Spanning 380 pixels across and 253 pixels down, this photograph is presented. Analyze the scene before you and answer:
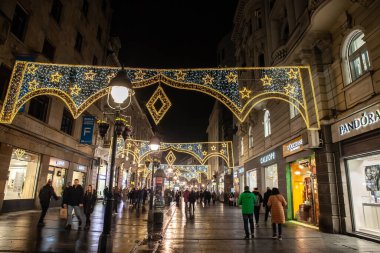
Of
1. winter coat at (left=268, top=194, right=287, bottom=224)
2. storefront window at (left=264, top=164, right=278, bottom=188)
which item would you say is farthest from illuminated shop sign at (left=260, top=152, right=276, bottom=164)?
winter coat at (left=268, top=194, right=287, bottom=224)

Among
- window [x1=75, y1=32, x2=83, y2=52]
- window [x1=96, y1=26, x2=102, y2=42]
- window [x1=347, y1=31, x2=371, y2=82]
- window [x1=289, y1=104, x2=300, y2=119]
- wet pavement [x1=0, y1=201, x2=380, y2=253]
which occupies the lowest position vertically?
wet pavement [x1=0, y1=201, x2=380, y2=253]

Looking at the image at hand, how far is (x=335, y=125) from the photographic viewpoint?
11.0 m

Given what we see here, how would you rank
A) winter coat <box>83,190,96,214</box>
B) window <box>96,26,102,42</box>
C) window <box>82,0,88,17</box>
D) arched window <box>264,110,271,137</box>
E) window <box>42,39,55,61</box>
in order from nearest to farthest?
winter coat <box>83,190,96,214</box> → window <box>42,39,55,61</box> → arched window <box>264,110,271,137</box> → window <box>82,0,88,17</box> → window <box>96,26,102,42</box>

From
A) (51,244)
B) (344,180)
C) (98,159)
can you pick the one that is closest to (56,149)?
(98,159)

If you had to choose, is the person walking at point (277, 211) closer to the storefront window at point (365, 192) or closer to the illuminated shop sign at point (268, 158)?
the storefront window at point (365, 192)

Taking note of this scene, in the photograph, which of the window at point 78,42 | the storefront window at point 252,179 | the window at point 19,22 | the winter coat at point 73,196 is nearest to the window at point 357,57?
the winter coat at point 73,196

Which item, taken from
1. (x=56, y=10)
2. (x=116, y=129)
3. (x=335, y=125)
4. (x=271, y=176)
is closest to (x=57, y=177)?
(x=56, y=10)

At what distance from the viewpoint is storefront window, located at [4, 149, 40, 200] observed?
1523cm

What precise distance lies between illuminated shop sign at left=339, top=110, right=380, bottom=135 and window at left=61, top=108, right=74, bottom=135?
19.5m

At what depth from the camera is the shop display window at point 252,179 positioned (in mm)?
23266

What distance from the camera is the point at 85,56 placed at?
24.7 m

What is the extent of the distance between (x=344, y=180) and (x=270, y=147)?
8.36 metres

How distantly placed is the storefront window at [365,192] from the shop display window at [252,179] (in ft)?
41.8

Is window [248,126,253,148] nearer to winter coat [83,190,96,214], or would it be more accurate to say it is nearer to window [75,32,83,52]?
winter coat [83,190,96,214]
